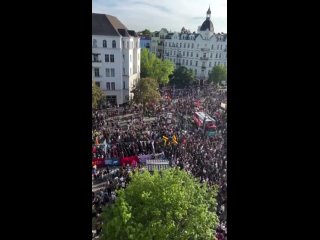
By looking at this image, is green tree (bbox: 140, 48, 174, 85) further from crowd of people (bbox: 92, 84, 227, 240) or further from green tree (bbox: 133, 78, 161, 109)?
crowd of people (bbox: 92, 84, 227, 240)

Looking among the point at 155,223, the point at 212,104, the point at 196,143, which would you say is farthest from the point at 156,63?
the point at 155,223

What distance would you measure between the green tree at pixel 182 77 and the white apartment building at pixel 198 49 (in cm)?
15

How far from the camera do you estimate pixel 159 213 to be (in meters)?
5.29

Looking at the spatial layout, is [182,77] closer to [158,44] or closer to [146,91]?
[158,44]

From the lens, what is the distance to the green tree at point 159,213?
17.0 ft

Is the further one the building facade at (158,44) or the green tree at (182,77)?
the green tree at (182,77)

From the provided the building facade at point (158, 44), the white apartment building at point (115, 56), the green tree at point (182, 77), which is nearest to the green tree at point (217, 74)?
the green tree at point (182, 77)

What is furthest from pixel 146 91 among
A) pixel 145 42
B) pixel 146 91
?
pixel 145 42

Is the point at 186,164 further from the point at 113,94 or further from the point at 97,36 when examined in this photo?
the point at 97,36

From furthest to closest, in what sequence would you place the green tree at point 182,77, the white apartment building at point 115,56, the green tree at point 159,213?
the white apartment building at point 115,56 → the green tree at point 182,77 → the green tree at point 159,213

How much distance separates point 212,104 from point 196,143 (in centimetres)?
107

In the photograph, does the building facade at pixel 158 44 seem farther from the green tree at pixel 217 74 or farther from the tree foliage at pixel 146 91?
the green tree at pixel 217 74
